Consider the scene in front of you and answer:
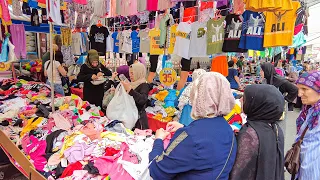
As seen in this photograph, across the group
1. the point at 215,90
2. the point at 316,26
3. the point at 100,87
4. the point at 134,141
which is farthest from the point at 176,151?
the point at 316,26

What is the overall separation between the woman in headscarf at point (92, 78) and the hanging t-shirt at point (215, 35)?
1.94 metres

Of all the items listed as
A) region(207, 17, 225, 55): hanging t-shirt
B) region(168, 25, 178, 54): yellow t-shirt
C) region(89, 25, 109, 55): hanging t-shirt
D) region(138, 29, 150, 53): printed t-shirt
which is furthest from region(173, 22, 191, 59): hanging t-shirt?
region(89, 25, 109, 55): hanging t-shirt

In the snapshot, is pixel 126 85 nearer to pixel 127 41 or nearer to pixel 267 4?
pixel 267 4

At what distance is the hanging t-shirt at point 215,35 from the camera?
4.17 m

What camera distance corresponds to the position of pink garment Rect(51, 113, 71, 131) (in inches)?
119

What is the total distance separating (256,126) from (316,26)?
1088 cm

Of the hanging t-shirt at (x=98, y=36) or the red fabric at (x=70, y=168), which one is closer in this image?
the red fabric at (x=70, y=168)

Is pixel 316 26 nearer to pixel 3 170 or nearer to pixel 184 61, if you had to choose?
pixel 184 61

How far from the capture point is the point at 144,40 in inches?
234

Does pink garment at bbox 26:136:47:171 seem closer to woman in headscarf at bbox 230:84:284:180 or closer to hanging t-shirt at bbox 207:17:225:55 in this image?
woman in headscarf at bbox 230:84:284:180

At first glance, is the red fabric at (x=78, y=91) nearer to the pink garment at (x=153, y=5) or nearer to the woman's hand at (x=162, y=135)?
the pink garment at (x=153, y=5)

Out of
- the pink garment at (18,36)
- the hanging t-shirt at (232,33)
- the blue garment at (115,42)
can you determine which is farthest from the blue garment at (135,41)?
the pink garment at (18,36)

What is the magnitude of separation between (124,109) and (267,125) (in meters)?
1.95

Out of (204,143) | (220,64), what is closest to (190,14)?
(220,64)
